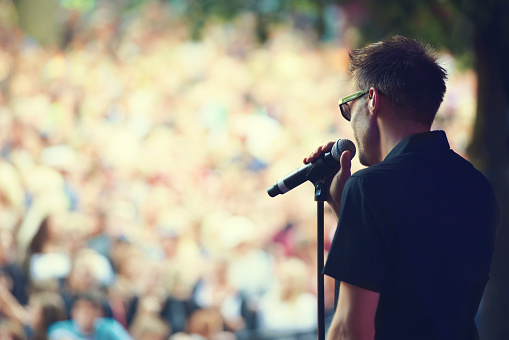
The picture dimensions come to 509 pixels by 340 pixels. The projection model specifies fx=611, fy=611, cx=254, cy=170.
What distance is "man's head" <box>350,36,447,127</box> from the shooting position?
1275 millimetres

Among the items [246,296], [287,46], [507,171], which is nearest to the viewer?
[507,171]

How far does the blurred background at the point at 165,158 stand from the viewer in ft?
17.4

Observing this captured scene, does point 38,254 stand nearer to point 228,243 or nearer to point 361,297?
point 228,243

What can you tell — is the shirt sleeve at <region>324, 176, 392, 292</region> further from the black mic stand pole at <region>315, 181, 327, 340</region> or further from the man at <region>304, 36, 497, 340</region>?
the black mic stand pole at <region>315, 181, 327, 340</region>

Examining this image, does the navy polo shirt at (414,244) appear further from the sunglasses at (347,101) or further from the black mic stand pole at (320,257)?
the black mic stand pole at (320,257)

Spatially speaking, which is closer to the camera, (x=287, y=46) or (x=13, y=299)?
(x=13, y=299)

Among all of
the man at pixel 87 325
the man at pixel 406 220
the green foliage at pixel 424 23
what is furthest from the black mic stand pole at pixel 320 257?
the man at pixel 87 325

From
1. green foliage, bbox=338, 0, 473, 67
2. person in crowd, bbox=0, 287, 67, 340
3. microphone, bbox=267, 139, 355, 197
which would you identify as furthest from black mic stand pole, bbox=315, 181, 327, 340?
person in crowd, bbox=0, 287, 67, 340

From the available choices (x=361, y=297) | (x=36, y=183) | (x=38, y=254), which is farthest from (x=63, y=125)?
(x=361, y=297)

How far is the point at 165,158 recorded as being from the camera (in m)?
5.83

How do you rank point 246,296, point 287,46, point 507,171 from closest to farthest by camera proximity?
point 507,171, point 246,296, point 287,46

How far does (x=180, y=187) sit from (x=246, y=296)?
1.19 metres

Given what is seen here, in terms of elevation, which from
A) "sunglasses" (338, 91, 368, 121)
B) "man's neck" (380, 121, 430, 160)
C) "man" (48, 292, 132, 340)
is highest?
"sunglasses" (338, 91, 368, 121)

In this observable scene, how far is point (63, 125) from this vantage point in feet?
18.6
